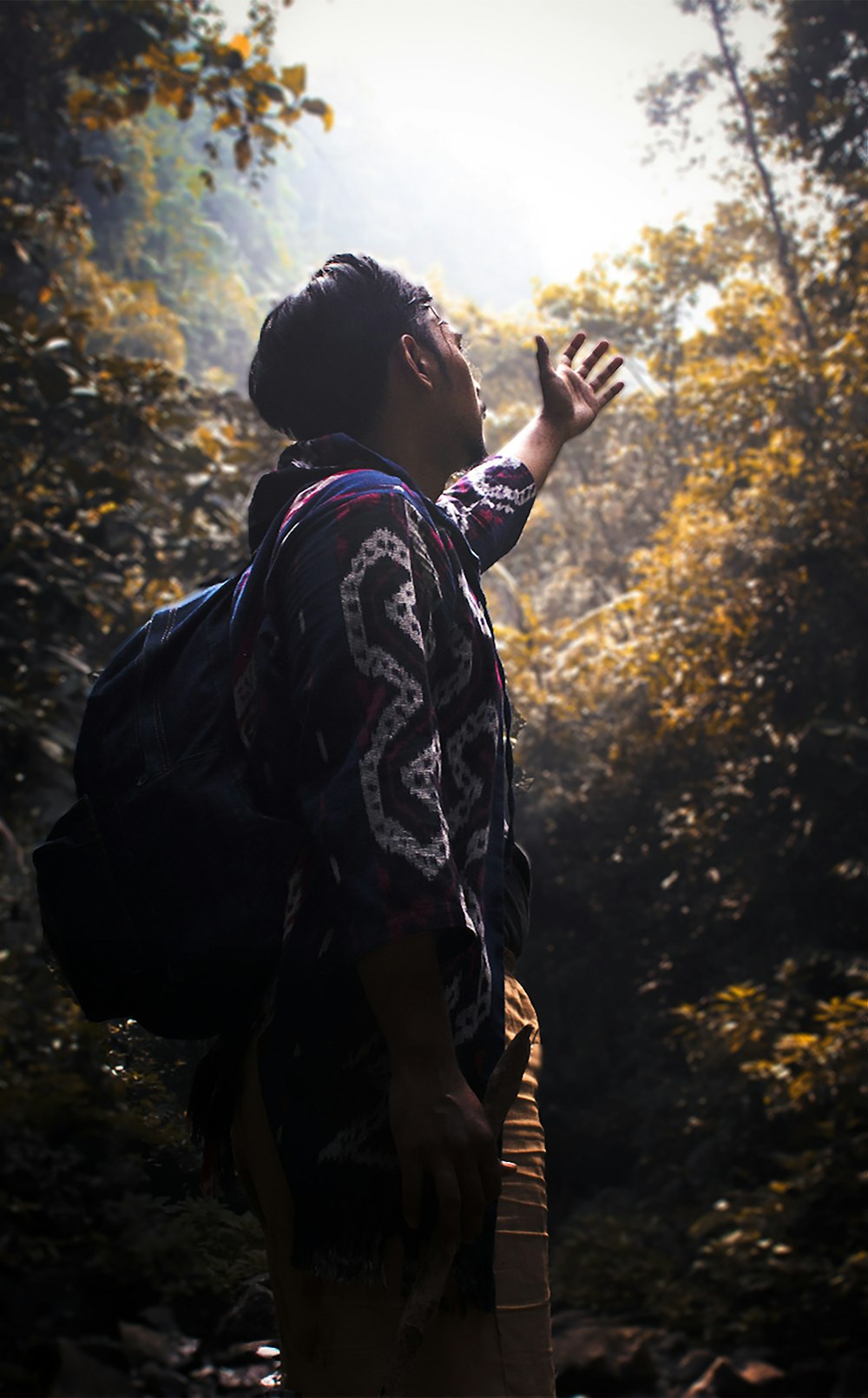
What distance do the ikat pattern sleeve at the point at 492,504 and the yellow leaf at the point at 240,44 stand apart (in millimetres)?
3184

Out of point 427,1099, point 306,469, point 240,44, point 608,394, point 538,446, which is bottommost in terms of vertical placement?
point 427,1099

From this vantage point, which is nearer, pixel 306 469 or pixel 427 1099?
pixel 427 1099

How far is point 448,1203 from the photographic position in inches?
31.8

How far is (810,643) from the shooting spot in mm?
7301

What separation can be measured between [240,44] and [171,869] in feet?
12.8

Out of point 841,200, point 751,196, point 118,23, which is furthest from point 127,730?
point 751,196

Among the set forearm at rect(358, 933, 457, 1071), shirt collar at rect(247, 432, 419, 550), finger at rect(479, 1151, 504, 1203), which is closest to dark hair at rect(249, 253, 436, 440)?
shirt collar at rect(247, 432, 419, 550)

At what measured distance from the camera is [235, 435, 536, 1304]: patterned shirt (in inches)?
33.6

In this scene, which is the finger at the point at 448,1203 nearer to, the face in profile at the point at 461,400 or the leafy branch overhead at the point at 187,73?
the face in profile at the point at 461,400

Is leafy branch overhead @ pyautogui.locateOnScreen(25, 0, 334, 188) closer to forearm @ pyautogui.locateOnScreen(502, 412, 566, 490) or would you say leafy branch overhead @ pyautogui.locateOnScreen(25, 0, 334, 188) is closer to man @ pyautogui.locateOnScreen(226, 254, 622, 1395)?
forearm @ pyautogui.locateOnScreen(502, 412, 566, 490)

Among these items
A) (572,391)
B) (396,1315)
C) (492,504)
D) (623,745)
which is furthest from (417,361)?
(623,745)

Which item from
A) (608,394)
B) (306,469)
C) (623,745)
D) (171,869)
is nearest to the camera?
(171,869)

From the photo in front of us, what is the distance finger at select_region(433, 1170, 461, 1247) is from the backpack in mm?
245

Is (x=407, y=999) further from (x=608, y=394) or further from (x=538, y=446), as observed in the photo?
(x=608, y=394)
